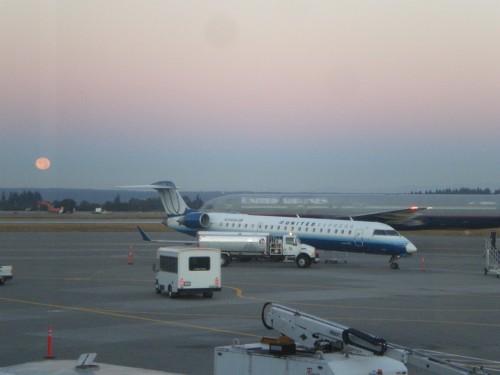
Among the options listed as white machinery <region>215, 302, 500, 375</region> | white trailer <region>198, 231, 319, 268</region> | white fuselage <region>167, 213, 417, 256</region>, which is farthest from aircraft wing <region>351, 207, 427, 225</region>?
white machinery <region>215, 302, 500, 375</region>

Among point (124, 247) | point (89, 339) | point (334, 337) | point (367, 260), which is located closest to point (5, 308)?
point (89, 339)

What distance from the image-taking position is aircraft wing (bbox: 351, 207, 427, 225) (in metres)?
65.8

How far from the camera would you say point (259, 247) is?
4659 cm

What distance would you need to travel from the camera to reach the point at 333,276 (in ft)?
135

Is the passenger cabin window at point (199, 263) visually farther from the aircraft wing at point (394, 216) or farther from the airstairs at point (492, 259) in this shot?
the aircraft wing at point (394, 216)

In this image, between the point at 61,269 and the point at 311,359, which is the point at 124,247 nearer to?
the point at 61,269

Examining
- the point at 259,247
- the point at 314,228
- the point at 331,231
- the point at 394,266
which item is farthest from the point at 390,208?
the point at 259,247

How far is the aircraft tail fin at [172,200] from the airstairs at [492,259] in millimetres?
22728

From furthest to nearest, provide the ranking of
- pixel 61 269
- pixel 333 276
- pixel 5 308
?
pixel 61 269
pixel 333 276
pixel 5 308

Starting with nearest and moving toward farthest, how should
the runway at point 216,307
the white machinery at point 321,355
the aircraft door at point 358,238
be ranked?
1. the white machinery at point 321,355
2. the runway at point 216,307
3. the aircraft door at point 358,238

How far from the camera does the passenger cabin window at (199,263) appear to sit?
31281 millimetres

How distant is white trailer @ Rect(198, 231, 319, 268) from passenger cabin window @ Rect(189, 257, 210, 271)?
1465cm

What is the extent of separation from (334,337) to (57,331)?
45.7 feet

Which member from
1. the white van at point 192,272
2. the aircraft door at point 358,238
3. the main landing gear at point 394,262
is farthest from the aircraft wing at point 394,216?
the white van at point 192,272
